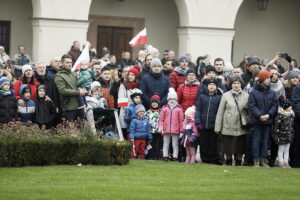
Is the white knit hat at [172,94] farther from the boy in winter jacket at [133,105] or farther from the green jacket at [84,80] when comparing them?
the green jacket at [84,80]

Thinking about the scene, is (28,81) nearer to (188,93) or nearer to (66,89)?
(66,89)

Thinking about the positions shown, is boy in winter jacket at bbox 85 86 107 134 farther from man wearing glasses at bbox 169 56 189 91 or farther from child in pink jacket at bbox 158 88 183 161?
man wearing glasses at bbox 169 56 189 91

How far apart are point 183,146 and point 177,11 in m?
12.8

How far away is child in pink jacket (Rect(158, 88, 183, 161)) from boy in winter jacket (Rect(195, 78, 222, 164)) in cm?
50

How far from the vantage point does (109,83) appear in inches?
759

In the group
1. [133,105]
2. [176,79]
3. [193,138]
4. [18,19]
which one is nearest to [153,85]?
[133,105]

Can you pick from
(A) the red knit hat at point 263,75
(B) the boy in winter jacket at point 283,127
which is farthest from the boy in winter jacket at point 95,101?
(B) the boy in winter jacket at point 283,127

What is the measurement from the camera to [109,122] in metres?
18.2

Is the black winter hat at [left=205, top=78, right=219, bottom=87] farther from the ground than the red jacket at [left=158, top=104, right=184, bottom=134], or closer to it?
farther from the ground

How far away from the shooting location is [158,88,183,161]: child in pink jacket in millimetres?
17750

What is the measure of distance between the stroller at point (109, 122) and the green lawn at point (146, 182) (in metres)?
1.74

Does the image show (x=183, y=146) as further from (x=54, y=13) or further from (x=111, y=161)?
(x=54, y=13)

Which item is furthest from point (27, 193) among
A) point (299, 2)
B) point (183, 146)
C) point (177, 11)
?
point (299, 2)

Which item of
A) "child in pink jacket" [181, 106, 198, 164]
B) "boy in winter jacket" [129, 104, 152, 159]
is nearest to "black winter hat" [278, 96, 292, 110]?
"child in pink jacket" [181, 106, 198, 164]
